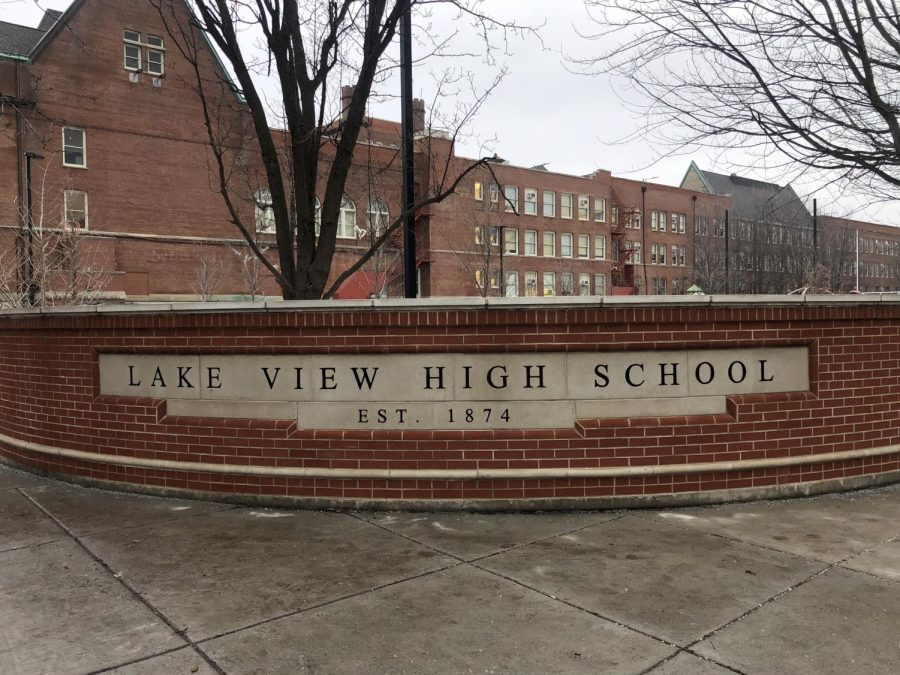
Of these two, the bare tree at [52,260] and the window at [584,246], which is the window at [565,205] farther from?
the bare tree at [52,260]

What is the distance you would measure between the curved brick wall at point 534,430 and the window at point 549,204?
2004 inches

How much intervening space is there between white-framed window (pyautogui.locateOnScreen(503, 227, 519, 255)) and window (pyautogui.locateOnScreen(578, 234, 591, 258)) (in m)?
7.62

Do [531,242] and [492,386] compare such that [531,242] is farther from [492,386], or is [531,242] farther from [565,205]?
[492,386]

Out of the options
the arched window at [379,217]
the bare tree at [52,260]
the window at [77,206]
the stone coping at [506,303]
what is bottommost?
the stone coping at [506,303]

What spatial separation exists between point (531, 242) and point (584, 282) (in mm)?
6471

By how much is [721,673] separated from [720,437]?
2983 millimetres

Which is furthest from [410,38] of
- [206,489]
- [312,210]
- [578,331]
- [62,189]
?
[62,189]

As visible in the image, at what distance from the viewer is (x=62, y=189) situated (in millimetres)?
33375

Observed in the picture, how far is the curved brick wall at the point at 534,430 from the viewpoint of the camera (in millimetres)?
5441

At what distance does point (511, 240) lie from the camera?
172 ft

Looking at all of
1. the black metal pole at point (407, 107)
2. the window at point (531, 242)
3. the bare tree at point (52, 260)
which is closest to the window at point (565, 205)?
the window at point (531, 242)

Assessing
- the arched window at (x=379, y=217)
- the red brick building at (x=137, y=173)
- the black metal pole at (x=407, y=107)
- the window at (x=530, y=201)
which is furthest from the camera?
the window at (x=530, y=201)

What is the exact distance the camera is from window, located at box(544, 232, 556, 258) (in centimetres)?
5531

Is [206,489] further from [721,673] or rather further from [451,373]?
[721,673]
